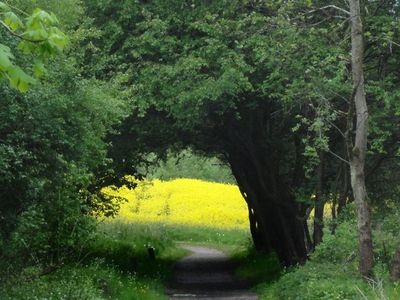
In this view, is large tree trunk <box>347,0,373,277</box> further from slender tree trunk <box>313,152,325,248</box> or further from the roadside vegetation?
slender tree trunk <box>313,152,325,248</box>

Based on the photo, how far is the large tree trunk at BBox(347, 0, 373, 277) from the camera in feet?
43.5

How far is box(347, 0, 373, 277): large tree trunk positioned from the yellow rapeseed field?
2928 centimetres

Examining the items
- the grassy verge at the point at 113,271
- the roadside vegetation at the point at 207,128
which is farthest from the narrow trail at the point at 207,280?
the roadside vegetation at the point at 207,128

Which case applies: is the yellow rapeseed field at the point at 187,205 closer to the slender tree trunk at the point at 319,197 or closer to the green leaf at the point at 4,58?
the slender tree trunk at the point at 319,197

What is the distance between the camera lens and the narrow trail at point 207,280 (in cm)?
1927

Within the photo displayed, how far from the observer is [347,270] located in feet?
46.2

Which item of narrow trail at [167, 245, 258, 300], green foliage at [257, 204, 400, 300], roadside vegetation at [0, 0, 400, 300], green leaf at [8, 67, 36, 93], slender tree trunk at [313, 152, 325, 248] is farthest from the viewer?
narrow trail at [167, 245, 258, 300]

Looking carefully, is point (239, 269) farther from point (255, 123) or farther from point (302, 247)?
point (255, 123)

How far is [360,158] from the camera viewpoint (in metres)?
13.6

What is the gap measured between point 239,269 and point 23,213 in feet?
54.9

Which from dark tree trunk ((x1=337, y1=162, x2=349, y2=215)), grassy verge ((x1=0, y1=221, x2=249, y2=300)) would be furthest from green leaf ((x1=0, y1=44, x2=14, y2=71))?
dark tree trunk ((x1=337, y1=162, x2=349, y2=215))

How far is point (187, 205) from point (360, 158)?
3784 cm

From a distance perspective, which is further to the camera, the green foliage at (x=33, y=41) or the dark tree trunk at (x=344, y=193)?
the dark tree trunk at (x=344, y=193)

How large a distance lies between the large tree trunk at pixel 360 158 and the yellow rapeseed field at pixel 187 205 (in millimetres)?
29283
